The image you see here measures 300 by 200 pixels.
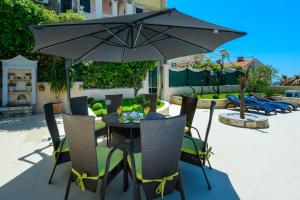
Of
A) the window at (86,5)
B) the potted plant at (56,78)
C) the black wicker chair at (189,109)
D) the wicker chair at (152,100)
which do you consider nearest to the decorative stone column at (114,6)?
the window at (86,5)

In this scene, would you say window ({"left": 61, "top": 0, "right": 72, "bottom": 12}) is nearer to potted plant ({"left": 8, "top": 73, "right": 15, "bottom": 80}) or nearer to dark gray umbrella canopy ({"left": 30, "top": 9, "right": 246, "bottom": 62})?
potted plant ({"left": 8, "top": 73, "right": 15, "bottom": 80})

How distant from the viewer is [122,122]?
371cm

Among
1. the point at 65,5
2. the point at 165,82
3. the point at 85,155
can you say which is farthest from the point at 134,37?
the point at 65,5

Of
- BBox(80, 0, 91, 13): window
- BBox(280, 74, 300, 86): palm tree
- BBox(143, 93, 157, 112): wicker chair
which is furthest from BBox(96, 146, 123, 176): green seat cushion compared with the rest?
BBox(280, 74, 300, 86): palm tree

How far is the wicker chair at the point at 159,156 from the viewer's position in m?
2.36

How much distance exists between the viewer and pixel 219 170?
3934 millimetres

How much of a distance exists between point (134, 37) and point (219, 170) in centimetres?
333

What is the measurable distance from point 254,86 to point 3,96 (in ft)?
54.1

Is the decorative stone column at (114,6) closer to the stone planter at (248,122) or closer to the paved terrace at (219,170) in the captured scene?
the paved terrace at (219,170)

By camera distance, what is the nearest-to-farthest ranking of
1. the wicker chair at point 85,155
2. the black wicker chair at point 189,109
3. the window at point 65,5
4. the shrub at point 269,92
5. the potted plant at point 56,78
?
the wicker chair at point 85,155, the black wicker chair at point 189,109, the potted plant at point 56,78, the window at point 65,5, the shrub at point 269,92

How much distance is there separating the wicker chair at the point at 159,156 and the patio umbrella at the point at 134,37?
51.5 inches

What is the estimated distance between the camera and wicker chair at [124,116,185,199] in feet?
7.74

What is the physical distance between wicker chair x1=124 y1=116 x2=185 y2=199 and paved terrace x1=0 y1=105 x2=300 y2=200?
71cm

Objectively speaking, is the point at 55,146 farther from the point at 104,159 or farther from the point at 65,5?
the point at 65,5
